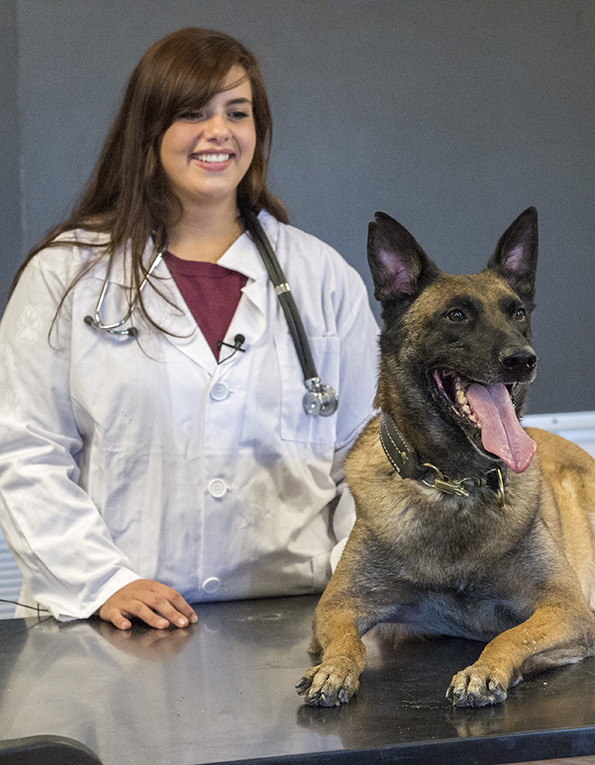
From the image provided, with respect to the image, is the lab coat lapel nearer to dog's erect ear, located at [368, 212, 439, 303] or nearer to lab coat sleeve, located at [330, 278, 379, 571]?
lab coat sleeve, located at [330, 278, 379, 571]

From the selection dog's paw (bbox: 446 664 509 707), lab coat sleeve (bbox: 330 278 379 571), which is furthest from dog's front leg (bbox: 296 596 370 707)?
lab coat sleeve (bbox: 330 278 379 571)

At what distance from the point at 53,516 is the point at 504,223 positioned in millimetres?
1829

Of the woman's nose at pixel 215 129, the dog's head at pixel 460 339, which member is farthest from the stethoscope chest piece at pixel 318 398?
the woman's nose at pixel 215 129

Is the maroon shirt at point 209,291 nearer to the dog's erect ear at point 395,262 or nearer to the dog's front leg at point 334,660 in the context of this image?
the dog's erect ear at point 395,262

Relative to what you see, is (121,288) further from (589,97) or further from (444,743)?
(589,97)

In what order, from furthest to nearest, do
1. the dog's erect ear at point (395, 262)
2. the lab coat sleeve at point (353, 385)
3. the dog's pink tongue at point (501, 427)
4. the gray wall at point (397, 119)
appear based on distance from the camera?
the gray wall at point (397, 119) → the lab coat sleeve at point (353, 385) → the dog's erect ear at point (395, 262) → the dog's pink tongue at point (501, 427)

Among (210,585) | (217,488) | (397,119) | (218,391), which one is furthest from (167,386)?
(397,119)

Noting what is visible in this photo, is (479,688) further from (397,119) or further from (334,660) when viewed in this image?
(397,119)

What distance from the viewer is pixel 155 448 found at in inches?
75.6

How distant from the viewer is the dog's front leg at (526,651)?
3.76ft

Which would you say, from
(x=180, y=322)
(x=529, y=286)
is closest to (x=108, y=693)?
(x=180, y=322)

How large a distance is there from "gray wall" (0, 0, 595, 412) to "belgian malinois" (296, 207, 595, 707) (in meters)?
1.32

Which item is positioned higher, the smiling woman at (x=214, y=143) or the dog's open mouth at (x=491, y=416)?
the smiling woman at (x=214, y=143)

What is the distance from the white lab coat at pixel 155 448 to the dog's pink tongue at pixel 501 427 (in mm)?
708
